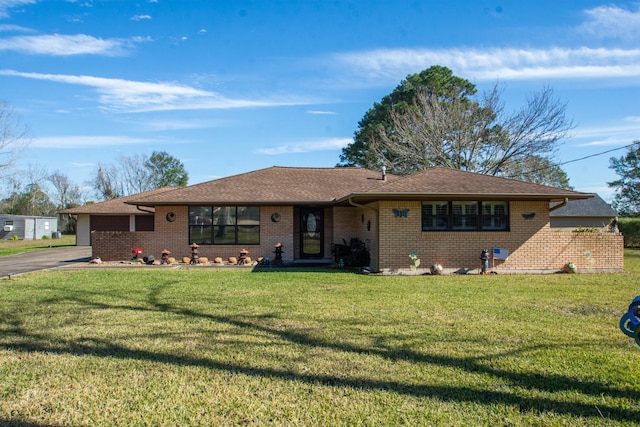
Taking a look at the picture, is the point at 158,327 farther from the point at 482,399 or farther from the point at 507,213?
the point at 507,213

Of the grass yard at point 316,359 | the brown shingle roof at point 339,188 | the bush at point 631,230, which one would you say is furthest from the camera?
the bush at point 631,230

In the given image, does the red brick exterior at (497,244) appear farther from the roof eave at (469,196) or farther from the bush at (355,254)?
the bush at (355,254)

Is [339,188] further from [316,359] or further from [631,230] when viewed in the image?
[631,230]

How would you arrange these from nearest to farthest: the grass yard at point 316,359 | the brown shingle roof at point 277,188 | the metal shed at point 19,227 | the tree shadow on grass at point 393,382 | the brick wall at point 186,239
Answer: the grass yard at point 316,359 → the tree shadow on grass at point 393,382 → the brown shingle roof at point 277,188 → the brick wall at point 186,239 → the metal shed at point 19,227

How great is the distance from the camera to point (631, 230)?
2991cm

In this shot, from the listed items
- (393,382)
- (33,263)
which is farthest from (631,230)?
(33,263)

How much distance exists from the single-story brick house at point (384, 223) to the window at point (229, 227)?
0.04m

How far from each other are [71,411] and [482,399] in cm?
350

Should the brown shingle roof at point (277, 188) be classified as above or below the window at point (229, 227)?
above

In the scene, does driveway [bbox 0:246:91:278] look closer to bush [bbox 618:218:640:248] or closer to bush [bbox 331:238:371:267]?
bush [bbox 331:238:371:267]

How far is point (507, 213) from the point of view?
14305 millimetres

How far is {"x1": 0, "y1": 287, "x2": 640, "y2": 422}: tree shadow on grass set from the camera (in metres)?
4.03

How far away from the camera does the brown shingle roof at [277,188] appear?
56.0 feet

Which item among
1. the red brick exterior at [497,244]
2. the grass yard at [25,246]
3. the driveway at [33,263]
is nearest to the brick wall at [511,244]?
the red brick exterior at [497,244]
